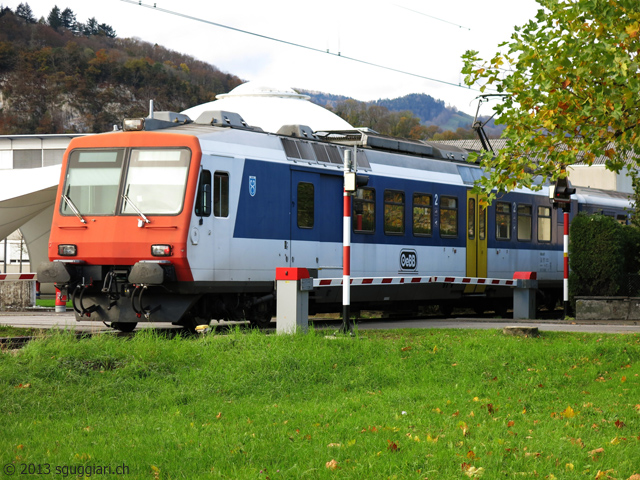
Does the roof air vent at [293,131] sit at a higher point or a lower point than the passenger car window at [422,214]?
higher

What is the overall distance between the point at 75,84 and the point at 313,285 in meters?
76.1

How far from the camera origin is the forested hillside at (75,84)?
84.2m

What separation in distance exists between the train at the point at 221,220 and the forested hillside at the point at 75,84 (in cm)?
6657

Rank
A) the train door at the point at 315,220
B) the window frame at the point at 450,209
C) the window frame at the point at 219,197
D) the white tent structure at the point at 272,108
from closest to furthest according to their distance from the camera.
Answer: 1. the window frame at the point at 219,197
2. the train door at the point at 315,220
3. the window frame at the point at 450,209
4. the white tent structure at the point at 272,108

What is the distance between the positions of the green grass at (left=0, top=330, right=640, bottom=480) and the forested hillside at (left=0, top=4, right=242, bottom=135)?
73.9 m

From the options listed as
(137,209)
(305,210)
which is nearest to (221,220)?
(137,209)

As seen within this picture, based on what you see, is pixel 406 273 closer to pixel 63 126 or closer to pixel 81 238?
pixel 81 238

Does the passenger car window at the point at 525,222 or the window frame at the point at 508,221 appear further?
the passenger car window at the point at 525,222

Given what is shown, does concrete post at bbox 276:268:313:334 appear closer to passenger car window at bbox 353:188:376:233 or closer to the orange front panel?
the orange front panel

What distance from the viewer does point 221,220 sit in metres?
14.9

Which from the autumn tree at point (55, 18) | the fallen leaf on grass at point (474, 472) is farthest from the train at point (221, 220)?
the autumn tree at point (55, 18)

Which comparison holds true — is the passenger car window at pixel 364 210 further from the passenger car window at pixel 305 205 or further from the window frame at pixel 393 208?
the passenger car window at pixel 305 205

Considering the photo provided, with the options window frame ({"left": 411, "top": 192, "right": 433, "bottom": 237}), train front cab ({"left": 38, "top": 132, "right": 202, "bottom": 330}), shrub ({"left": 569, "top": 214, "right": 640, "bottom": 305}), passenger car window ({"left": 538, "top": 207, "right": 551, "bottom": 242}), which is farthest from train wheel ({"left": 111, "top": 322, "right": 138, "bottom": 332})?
passenger car window ({"left": 538, "top": 207, "right": 551, "bottom": 242})

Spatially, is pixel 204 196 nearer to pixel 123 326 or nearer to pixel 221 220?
pixel 221 220
